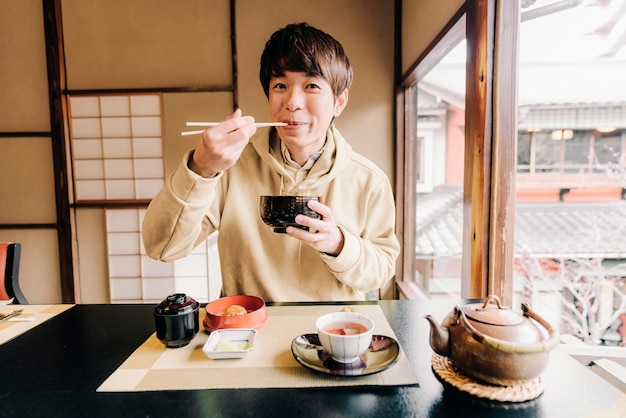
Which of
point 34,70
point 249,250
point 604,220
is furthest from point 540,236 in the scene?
point 34,70

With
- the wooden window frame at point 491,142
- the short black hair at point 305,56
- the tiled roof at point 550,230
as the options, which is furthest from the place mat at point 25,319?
the tiled roof at point 550,230

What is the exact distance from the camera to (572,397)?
787 mm

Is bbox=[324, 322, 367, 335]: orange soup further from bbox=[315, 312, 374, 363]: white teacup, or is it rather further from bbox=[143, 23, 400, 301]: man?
bbox=[143, 23, 400, 301]: man

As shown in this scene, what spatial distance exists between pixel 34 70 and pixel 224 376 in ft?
14.1

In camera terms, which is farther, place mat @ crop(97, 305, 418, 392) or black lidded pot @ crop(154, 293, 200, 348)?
black lidded pot @ crop(154, 293, 200, 348)

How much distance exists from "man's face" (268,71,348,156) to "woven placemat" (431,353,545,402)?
3.19 ft

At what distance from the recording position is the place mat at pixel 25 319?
1.15 m

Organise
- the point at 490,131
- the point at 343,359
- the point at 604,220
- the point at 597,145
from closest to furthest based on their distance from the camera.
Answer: the point at 343,359, the point at 490,131, the point at 597,145, the point at 604,220

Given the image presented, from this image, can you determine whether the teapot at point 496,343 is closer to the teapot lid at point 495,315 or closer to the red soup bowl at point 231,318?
the teapot lid at point 495,315

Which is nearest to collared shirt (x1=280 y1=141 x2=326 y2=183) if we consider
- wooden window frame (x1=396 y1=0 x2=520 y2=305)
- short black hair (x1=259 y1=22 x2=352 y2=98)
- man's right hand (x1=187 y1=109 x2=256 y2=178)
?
short black hair (x1=259 y1=22 x2=352 y2=98)

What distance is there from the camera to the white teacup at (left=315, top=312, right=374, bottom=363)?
0.88 metres

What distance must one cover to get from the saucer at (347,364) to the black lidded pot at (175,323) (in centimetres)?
31

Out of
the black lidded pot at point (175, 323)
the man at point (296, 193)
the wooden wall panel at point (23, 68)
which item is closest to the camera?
the black lidded pot at point (175, 323)

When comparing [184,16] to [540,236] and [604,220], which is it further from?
[604,220]
